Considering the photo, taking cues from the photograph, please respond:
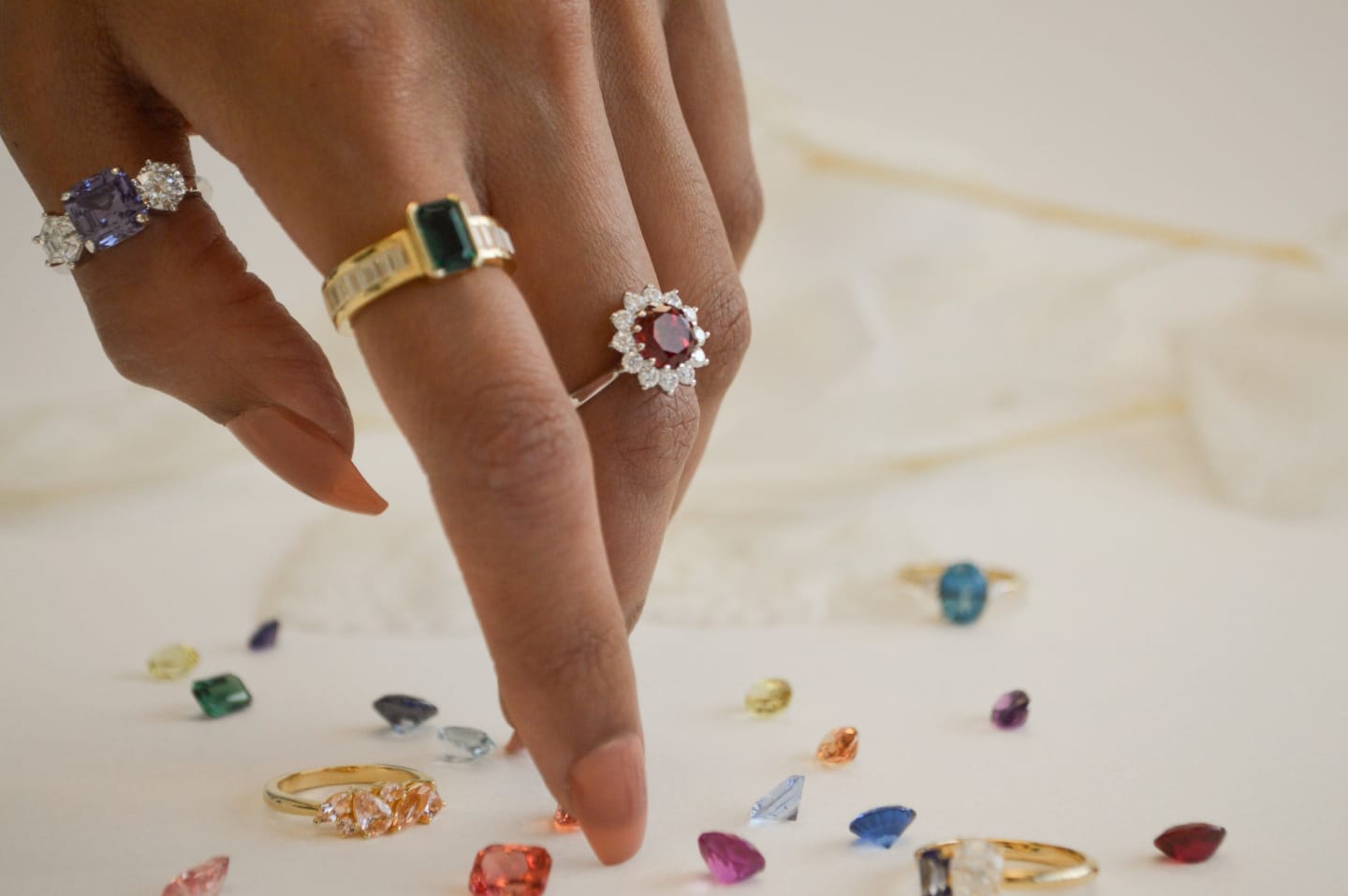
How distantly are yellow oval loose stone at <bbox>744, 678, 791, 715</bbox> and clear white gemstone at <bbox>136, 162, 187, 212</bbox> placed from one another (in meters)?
0.77

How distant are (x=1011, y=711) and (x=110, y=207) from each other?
A: 1022 millimetres

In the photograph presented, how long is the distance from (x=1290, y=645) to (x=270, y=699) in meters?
1.23

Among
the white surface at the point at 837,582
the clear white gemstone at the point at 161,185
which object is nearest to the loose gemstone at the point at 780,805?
the white surface at the point at 837,582

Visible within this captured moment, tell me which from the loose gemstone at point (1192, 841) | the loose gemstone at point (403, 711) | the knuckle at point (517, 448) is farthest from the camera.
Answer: the loose gemstone at point (403, 711)

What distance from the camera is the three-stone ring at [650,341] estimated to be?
1.04m

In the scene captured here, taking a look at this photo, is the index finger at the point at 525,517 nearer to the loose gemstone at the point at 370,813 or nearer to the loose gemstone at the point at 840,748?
the loose gemstone at the point at 370,813

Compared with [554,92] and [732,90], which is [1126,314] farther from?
[554,92]

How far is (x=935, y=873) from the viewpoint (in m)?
0.96

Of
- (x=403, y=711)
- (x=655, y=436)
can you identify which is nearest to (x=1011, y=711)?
(x=655, y=436)

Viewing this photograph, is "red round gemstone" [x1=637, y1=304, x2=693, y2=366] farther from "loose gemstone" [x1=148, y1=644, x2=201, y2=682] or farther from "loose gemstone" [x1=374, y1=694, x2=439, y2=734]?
"loose gemstone" [x1=148, y1=644, x2=201, y2=682]

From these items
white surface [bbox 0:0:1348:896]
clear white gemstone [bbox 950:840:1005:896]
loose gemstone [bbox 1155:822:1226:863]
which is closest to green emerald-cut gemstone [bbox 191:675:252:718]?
white surface [bbox 0:0:1348:896]

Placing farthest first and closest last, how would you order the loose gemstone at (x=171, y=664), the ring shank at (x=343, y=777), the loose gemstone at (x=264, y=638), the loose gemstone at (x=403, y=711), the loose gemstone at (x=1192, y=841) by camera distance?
1. the loose gemstone at (x=264, y=638)
2. the loose gemstone at (x=171, y=664)
3. the loose gemstone at (x=403, y=711)
4. the ring shank at (x=343, y=777)
5. the loose gemstone at (x=1192, y=841)

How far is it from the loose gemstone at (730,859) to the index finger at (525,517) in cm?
10

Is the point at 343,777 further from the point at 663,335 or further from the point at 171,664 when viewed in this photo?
the point at 663,335
